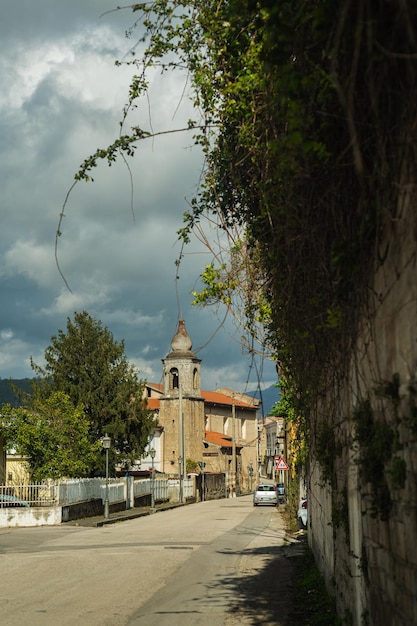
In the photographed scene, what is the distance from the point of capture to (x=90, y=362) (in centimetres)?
6366

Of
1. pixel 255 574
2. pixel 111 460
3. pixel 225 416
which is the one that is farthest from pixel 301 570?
pixel 225 416

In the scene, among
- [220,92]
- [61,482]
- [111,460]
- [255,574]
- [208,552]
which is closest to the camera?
[220,92]

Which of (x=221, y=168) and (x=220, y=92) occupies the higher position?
(x=220, y=92)

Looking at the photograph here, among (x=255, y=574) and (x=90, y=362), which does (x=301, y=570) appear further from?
(x=90, y=362)

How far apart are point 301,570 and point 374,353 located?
36.0 feet

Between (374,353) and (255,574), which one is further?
(255,574)

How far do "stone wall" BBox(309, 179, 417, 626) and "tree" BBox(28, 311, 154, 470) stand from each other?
56045mm

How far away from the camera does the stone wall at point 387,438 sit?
4.63 meters

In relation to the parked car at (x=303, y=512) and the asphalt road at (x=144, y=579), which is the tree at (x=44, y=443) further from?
the parked car at (x=303, y=512)

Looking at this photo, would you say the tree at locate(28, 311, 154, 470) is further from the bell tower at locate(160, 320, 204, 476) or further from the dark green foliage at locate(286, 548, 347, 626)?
the dark green foliage at locate(286, 548, 347, 626)

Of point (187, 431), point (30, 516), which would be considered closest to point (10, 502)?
point (30, 516)

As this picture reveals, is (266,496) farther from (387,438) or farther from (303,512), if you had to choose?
(387,438)

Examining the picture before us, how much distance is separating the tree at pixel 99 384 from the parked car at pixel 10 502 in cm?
2938

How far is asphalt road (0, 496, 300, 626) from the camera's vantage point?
34.7ft
